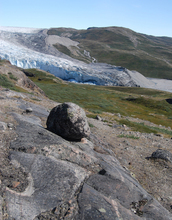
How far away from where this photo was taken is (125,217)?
6.59m

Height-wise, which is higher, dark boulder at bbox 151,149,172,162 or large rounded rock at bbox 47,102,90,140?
large rounded rock at bbox 47,102,90,140

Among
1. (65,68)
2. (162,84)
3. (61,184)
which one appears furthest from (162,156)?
(162,84)

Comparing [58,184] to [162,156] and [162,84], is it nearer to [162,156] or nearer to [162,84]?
[162,156]

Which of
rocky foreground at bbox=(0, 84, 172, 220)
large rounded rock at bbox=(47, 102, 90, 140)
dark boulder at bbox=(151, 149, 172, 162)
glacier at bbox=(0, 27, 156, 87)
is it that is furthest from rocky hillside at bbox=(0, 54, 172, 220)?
glacier at bbox=(0, 27, 156, 87)

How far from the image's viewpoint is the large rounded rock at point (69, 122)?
34.3 feet

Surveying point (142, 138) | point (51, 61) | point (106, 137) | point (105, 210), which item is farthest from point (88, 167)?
point (51, 61)

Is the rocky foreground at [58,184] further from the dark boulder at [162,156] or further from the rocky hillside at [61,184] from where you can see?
the dark boulder at [162,156]

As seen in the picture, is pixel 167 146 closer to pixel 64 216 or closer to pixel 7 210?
pixel 64 216

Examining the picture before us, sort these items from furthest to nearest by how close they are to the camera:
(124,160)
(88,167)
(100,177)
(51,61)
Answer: (51,61) < (124,160) < (88,167) < (100,177)

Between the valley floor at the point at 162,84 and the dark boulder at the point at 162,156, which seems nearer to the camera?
the dark boulder at the point at 162,156

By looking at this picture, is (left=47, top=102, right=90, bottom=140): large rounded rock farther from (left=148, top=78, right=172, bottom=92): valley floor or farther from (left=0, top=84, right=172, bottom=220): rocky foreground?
(left=148, top=78, right=172, bottom=92): valley floor

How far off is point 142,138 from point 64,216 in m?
16.6

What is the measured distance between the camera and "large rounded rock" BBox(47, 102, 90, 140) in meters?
10.4

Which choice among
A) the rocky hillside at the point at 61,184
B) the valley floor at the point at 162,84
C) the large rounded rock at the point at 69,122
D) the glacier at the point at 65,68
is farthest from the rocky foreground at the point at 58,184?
the valley floor at the point at 162,84
